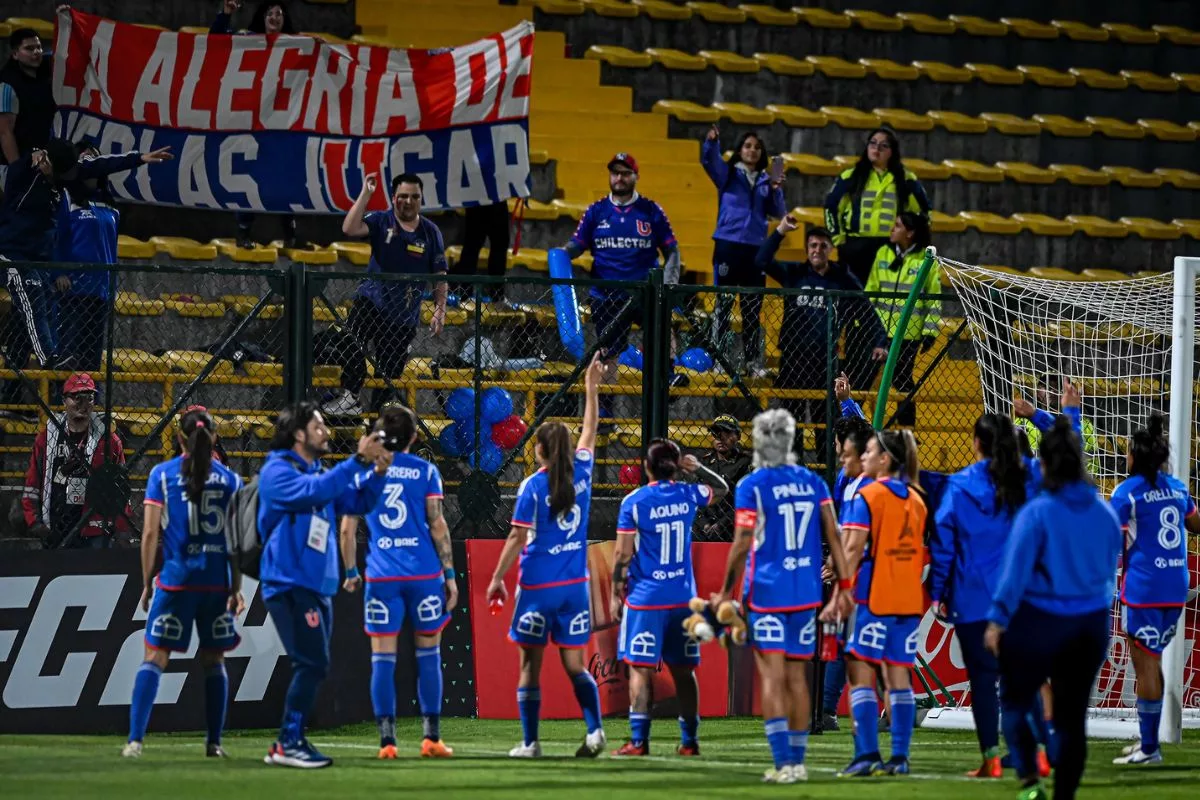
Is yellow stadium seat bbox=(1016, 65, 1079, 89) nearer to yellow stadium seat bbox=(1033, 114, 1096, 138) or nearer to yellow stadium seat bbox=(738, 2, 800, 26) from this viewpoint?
yellow stadium seat bbox=(1033, 114, 1096, 138)

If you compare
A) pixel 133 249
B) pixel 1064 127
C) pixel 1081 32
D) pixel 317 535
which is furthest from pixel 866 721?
pixel 1081 32

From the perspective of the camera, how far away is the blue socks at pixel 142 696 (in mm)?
9961

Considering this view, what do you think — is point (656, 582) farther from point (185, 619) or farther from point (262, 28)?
point (262, 28)

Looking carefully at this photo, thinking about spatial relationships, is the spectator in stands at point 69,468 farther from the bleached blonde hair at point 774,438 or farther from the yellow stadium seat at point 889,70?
the yellow stadium seat at point 889,70

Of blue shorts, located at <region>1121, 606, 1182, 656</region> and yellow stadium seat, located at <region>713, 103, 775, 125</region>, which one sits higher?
yellow stadium seat, located at <region>713, 103, 775, 125</region>

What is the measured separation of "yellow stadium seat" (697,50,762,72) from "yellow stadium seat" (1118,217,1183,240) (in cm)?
428

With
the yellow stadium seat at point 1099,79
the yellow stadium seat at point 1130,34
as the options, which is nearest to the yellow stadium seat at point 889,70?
the yellow stadium seat at point 1099,79

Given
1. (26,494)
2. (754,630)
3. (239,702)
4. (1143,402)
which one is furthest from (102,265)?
(1143,402)

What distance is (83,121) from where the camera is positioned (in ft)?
50.1

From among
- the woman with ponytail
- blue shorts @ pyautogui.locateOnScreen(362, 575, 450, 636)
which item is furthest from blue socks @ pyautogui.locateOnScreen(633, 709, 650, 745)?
the woman with ponytail

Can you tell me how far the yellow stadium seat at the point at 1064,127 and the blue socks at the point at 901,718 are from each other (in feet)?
38.9

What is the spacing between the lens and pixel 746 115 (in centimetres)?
1880

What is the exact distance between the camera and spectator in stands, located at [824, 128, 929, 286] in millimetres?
15680

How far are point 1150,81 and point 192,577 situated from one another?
49.2 ft
